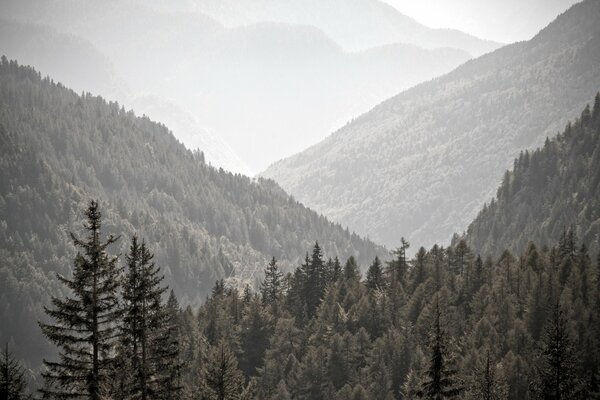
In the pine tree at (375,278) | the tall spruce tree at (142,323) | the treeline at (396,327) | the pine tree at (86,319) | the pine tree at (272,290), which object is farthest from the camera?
the pine tree at (272,290)

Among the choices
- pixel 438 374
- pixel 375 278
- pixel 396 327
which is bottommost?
pixel 438 374

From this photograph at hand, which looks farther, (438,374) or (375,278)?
(375,278)

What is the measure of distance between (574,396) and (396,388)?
41.4m

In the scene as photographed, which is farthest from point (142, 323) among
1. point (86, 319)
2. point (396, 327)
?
point (396, 327)

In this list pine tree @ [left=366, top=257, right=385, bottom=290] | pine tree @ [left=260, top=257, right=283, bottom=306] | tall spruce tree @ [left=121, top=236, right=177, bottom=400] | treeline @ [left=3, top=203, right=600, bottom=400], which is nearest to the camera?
tall spruce tree @ [left=121, top=236, right=177, bottom=400]

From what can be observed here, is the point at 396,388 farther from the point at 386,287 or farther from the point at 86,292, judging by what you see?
the point at 86,292

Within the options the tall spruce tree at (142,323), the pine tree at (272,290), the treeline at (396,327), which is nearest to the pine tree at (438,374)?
the tall spruce tree at (142,323)

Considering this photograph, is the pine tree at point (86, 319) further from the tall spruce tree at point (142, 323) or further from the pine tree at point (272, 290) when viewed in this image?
the pine tree at point (272, 290)

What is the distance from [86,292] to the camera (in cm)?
3325

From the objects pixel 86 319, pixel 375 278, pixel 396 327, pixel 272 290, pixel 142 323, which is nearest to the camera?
pixel 86 319

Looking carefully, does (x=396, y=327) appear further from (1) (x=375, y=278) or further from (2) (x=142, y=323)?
(2) (x=142, y=323)

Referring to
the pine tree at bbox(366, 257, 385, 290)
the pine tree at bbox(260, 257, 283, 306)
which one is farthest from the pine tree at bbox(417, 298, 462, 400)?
the pine tree at bbox(260, 257, 283, 306)

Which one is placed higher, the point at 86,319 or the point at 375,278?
the point at 375,278

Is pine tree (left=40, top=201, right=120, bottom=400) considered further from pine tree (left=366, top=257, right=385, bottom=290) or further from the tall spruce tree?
pine tree (left=366, top=257, right=385, bottom=290)
